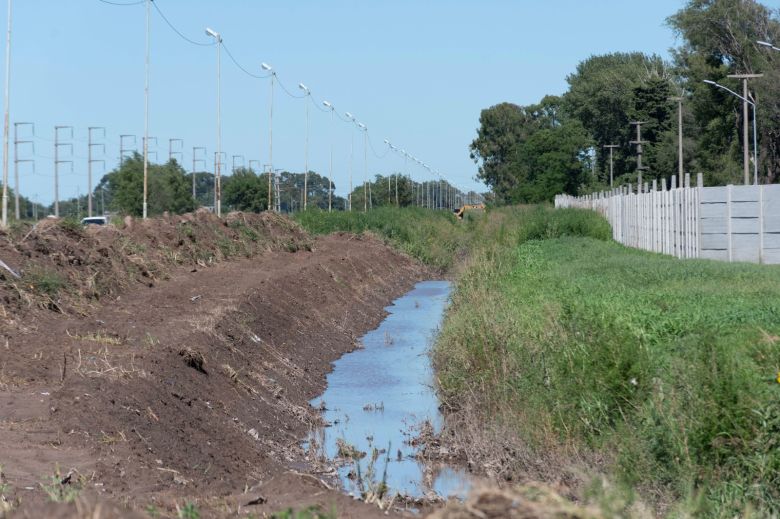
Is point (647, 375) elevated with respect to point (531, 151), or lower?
lower

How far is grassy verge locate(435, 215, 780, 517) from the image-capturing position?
9.55 m

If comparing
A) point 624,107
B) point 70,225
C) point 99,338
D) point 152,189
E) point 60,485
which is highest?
point 624,107

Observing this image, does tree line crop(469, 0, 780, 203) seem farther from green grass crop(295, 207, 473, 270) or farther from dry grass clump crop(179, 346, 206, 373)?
dry grass clump crop(179, 346, 206, 373)

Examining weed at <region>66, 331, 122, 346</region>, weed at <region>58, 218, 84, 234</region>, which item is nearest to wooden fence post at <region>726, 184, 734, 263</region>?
weed at <region>58, 218, 84, 234</region>

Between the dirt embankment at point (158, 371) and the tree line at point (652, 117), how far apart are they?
1231 inches

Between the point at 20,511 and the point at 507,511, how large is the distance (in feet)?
7.72

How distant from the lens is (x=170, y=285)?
2350 centimetres

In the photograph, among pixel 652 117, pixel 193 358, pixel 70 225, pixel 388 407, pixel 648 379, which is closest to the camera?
pixel 648 379

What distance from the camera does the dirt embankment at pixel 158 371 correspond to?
8664 mm

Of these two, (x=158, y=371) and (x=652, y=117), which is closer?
(x=158, y=371)

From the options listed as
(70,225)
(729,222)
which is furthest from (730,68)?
(70,225)

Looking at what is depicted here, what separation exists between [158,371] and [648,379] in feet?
18.8

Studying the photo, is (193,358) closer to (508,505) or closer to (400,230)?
(508,505)

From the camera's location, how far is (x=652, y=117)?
264ft
